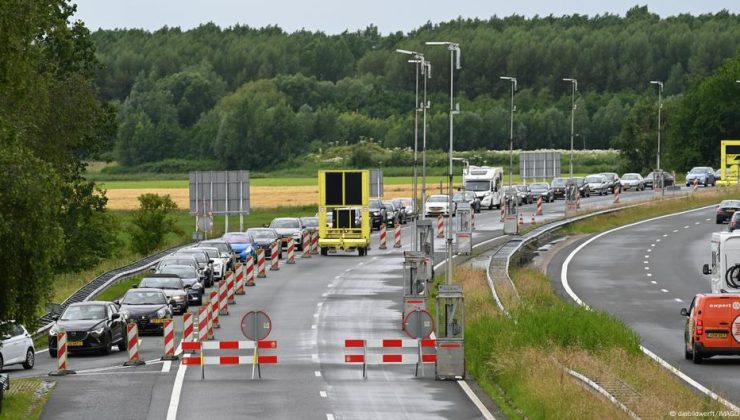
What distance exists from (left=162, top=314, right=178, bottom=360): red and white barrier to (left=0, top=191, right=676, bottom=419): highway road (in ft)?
1.95

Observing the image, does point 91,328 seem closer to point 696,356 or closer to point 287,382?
point 287,382

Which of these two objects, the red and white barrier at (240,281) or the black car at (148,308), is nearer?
the black car at (148,308)

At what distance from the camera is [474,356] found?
3438 cm

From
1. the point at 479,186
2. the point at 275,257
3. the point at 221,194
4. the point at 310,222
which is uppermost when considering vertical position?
the point at 221,194

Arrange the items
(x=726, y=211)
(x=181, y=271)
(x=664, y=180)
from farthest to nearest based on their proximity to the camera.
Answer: (x=664, y=180) → (x=726, y=211) → (x=181, y=271)

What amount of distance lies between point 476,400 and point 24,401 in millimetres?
8766

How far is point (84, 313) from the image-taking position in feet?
137

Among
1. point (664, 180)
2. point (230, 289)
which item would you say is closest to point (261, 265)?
point (230, 289)

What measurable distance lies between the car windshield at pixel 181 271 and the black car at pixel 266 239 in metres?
14.9

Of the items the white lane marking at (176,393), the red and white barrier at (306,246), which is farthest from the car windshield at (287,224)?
the white lane marking at (176,393)

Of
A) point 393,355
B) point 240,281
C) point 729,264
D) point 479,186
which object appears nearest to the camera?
point 393,355

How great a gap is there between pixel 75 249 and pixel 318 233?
11.8 m

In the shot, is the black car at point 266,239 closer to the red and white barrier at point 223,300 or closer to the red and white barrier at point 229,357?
the red and white barrier at point 223,300

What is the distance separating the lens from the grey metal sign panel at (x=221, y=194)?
259 feet
